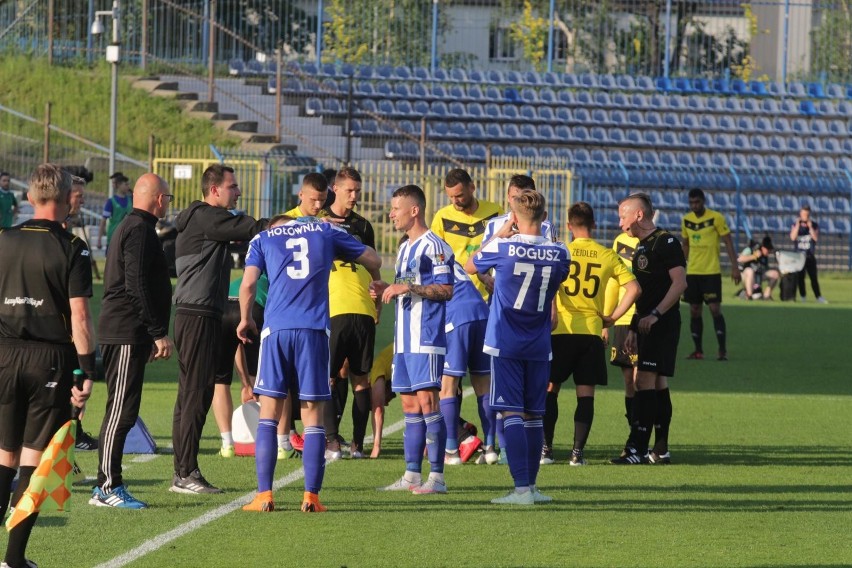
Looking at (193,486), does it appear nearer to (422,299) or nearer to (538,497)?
(422,299)

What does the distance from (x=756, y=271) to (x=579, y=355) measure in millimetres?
19767

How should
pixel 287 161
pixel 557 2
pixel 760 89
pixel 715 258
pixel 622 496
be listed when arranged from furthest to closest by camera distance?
pixel 557 2, pixel 760 89, pixel 287 161, pixel 715 258, pixel 622 496

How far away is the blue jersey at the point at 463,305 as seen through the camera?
991 centimetres

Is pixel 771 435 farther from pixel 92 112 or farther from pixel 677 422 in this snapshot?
pixel 92 112

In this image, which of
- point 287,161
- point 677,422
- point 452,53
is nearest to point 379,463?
point 677,422

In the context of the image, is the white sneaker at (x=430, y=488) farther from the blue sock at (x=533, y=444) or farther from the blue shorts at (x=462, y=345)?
the blue shorts at (x=462, y=345)

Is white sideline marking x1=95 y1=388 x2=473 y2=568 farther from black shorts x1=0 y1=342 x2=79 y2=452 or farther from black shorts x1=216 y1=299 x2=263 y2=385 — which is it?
black shorts x1=216 y1=299 x2=263 y2=385

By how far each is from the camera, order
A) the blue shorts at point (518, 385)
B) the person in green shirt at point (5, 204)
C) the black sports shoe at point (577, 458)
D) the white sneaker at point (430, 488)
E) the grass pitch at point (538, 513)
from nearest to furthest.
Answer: the grass pitch at point (538, 513)
the blue shorts at point (518, 385)
the white sneaker at point (430, 488)
the black sports shoe at point (577, 458)
the person in green shirt at point (5, 204)

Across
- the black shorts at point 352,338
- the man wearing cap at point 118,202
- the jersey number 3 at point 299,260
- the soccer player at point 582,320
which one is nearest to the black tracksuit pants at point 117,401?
the jersey number 3 at point 299,260

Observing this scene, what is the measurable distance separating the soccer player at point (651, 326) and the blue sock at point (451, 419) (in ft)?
3.94

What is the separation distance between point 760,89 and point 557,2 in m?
7.56

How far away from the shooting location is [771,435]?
12.0 meters

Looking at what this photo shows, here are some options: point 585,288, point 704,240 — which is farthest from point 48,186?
point 704,240

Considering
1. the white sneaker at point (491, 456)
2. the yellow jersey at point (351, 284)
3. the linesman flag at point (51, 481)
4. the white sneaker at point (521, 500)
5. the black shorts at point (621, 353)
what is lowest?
the white sneaker at point (491, 456)
